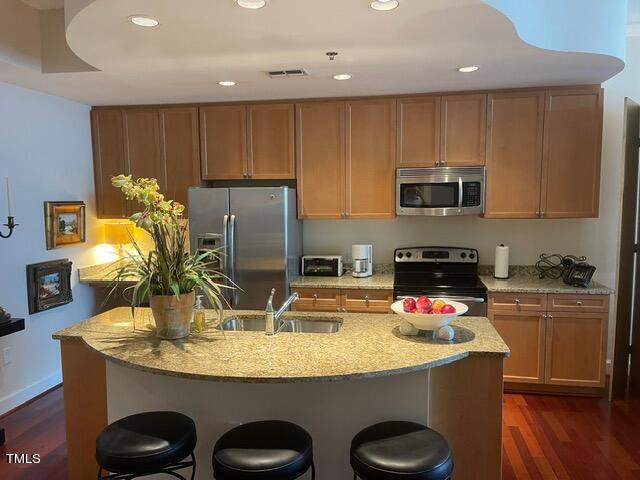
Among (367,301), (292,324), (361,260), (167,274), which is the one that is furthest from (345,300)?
(167,274)

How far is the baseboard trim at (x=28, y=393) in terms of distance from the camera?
3383 millimetres

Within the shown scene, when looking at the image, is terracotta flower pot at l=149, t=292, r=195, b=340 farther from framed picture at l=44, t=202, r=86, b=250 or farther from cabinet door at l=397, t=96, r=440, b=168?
cabinet door at l=397, t=96, r=440, b=168

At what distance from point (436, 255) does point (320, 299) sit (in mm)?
1104

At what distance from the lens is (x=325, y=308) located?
3812 millimetres

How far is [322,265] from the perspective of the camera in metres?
4.09

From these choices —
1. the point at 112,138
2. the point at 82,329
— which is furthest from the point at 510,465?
the point at 112,138

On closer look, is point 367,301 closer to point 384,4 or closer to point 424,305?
point 424,305

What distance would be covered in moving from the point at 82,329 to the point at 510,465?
2.46m

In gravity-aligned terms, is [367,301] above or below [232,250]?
below

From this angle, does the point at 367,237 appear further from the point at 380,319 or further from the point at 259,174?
the point at 380,319

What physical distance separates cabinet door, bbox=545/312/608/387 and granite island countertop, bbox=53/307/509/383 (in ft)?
4.87

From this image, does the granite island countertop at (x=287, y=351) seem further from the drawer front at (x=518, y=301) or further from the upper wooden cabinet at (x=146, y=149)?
the upper wooden cabinet at (x=146, y=149)

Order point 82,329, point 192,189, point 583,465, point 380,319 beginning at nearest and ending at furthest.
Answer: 1. point 82,329
2. point 380,319
3. point 583,465
4. point 192,189

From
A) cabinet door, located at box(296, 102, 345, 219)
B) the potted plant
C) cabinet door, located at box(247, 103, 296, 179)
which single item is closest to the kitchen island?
the potted plant
